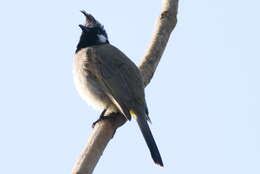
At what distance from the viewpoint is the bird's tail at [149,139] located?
6488mm

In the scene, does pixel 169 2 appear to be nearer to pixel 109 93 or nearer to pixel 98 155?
pixel 109 93

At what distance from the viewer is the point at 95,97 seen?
7754 mm

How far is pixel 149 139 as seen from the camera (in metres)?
6.75

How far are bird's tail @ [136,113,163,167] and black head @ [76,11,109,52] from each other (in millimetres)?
2213

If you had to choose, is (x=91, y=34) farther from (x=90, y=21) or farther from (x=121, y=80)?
(x=121, y=80)

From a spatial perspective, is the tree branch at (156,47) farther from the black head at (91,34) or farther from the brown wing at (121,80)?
the black head at (91,34)

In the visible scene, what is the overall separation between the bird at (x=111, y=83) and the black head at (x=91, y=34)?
0.07 metres

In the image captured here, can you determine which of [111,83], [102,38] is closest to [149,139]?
[111,83]

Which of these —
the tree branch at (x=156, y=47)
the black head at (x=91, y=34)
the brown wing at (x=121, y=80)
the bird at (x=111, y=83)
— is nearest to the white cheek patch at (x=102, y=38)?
the black head at (x=91, y=34)

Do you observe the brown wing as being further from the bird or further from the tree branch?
the tree branch

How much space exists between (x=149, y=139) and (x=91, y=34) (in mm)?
2745

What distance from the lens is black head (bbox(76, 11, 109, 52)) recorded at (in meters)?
8.98

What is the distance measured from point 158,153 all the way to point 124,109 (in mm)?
719

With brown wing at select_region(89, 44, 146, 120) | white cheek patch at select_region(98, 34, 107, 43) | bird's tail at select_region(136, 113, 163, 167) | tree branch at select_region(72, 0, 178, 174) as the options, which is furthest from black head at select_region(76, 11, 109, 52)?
bird's tail at select_region(136, 113, 163, 167)
